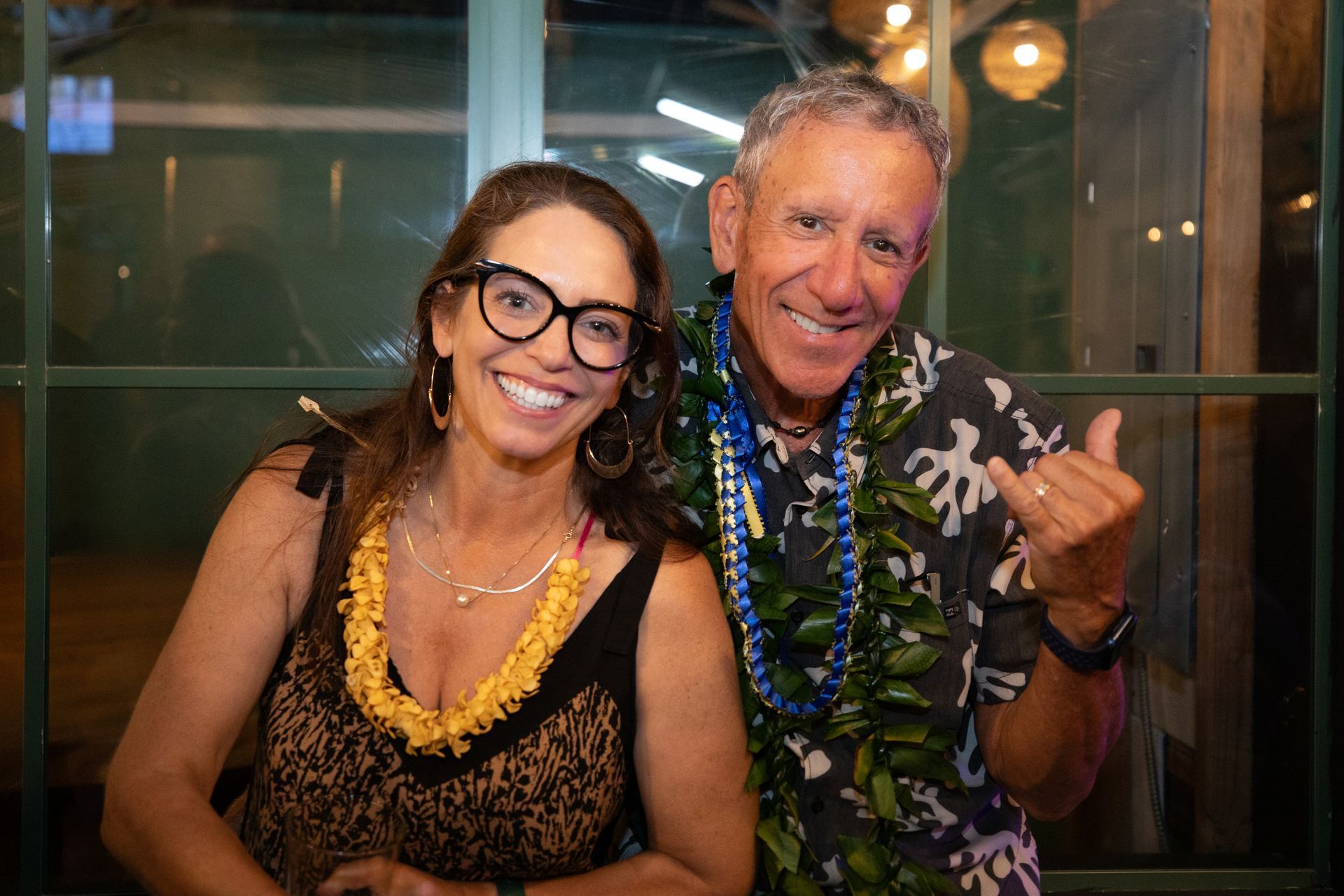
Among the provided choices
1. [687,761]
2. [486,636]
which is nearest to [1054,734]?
[687,761]

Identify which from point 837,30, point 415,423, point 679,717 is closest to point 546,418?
point 415,423

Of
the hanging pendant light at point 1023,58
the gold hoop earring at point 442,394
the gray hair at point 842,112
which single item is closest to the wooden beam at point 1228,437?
the hanging pendant light at point 1023,58

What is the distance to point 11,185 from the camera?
2402 millimetres

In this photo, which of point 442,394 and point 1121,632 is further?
point 442,394

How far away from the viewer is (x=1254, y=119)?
8.64 feet

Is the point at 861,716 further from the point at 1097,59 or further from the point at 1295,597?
the point at 1097,59

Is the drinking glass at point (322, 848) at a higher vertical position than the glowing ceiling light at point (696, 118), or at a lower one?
lower

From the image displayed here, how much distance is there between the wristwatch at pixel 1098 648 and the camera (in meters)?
1.49

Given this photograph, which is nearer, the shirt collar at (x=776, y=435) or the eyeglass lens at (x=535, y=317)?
the eyeglass lens at (x=535, y=317)

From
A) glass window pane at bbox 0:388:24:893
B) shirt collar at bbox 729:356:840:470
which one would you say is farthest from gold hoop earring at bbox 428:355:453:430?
glass window pane at bbox 0:388:24:893

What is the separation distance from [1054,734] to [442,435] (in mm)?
1195

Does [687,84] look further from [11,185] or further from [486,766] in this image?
[486,766]

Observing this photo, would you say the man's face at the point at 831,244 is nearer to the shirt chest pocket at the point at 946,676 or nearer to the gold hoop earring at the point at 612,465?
the gold hoop earring at the point at 612,465

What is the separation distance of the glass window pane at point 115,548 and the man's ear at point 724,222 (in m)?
1.04
